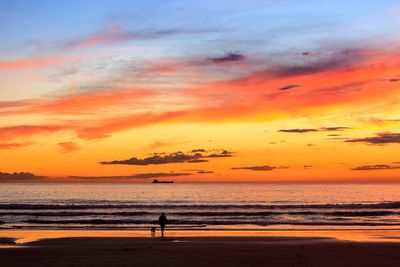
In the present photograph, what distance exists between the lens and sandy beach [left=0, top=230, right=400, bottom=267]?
21203 mm

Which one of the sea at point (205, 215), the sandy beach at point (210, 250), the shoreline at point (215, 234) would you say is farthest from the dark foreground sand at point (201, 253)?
the sea at point (205, 215)

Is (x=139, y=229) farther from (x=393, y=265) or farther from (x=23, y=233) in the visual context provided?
(x=393, y=265)

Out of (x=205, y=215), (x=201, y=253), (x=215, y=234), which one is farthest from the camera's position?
(x=205, y=215)

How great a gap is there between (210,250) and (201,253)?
1.27 meters

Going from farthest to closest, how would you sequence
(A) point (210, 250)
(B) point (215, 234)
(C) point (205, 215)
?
(C) point (205, 215) < (B) point (215, 234) < (A) point (210, 250)

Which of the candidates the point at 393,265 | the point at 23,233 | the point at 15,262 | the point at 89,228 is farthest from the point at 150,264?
the point at 89,228

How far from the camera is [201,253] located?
2373cm

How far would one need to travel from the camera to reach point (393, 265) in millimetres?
20438

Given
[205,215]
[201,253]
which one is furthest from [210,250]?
[205,215]

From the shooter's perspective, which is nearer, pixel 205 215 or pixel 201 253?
pixel 201 253

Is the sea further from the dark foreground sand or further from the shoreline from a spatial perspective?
the dark foreground sand

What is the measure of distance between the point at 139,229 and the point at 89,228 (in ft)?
14.3

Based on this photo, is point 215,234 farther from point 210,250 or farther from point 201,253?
point 201,253

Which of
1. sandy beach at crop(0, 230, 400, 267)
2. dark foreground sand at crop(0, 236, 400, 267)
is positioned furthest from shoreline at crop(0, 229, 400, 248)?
dark foreground sand at crop(0, 236, 400, 267)
